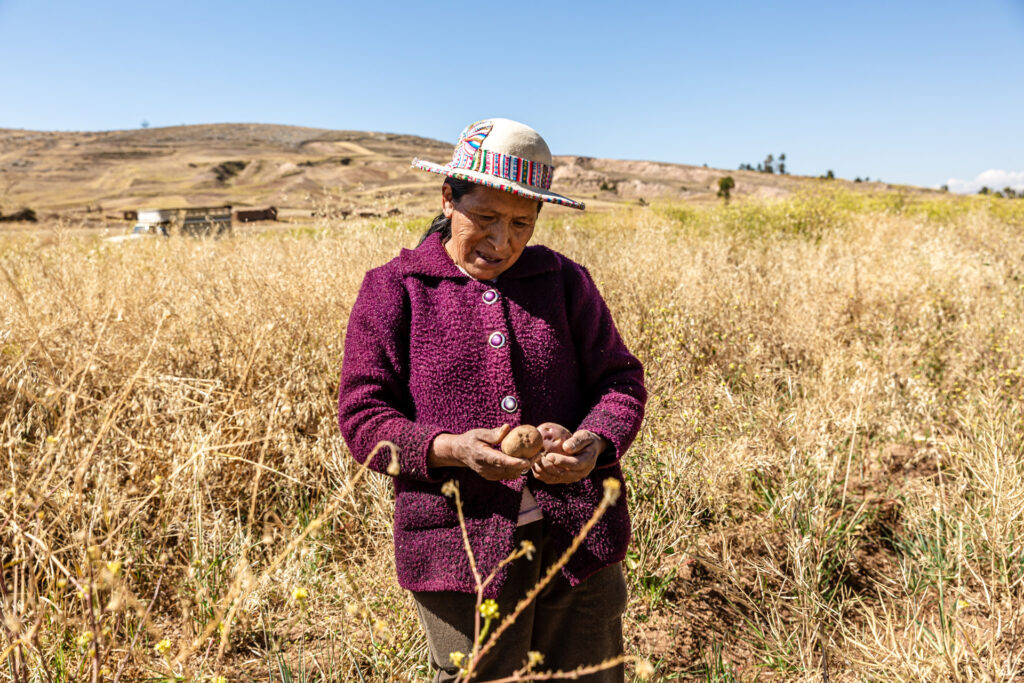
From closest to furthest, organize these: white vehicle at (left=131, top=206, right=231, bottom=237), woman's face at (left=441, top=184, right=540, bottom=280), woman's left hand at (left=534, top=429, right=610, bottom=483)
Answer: woman's left hand at (left=534, top=429, right=610, bottom=483) < woman's face at (left=441, top=184, right=540, bottom=280) < white vehicle at (left=131, top=206, right=231, bottom=237)

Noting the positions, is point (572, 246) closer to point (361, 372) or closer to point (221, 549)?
point (221, 549)

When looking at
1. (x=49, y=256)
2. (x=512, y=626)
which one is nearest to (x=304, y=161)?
(x=49, y=256)

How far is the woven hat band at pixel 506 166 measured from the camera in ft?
4.31

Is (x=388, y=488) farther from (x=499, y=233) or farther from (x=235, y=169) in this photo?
(x=235, y=169)

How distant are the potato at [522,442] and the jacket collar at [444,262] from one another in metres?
0.41

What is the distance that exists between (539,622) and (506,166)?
3.43 feet

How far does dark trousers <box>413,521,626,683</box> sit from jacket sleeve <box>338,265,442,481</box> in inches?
11.7

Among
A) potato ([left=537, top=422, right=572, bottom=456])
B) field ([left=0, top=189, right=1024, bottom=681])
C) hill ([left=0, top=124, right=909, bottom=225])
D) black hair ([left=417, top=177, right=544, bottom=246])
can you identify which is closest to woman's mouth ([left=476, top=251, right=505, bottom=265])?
black hair ([left=417, top=177, right=544, bottom=246])

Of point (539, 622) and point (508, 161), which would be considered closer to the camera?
point (508, 161)

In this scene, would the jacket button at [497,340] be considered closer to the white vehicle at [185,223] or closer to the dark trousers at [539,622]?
the dark trousers at [539,622]

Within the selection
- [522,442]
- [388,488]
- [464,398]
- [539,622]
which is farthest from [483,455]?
[388,488]

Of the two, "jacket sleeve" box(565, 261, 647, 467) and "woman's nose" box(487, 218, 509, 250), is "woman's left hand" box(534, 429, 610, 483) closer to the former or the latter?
"jacket sleeve" box(565, 261, 647, 467)

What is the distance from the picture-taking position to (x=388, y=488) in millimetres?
2559

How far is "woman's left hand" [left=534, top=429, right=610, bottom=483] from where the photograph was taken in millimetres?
1219
